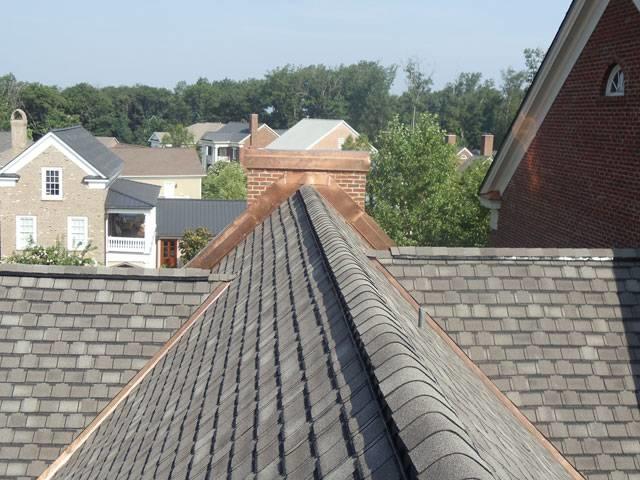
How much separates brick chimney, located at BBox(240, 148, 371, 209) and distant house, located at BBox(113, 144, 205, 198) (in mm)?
54891

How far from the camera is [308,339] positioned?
5.00 meters

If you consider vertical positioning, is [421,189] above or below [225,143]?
above

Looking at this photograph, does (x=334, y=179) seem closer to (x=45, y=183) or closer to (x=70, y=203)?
(x=70, y=203)

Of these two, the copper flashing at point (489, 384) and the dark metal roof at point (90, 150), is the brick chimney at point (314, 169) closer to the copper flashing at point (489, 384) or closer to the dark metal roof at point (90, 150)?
the copper flashing at point (489, 384)

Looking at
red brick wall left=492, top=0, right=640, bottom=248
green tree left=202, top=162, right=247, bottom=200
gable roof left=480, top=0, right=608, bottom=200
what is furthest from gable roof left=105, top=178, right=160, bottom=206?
red brick wall left=492, top=0, right=640, bottom=248

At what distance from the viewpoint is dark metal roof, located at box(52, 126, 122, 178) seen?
40844 mm

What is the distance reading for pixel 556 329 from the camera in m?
7.56

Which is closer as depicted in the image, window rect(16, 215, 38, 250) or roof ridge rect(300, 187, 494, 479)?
roof ridge rect(300, 187, 494, 479)

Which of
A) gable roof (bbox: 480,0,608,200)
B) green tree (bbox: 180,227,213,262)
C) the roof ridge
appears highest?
gable roof (bbox: 480,0,608,200)

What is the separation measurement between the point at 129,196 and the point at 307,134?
36880 millimetres

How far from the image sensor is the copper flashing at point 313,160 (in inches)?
433

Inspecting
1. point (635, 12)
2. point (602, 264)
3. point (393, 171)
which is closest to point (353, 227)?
point (602, 264)

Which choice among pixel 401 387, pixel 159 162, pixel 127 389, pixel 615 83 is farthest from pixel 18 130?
pixel 401 387

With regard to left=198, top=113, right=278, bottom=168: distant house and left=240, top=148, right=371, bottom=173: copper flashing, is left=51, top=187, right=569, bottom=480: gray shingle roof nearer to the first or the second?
left=240, top=148, right=371, bottom=173: copper flashing
